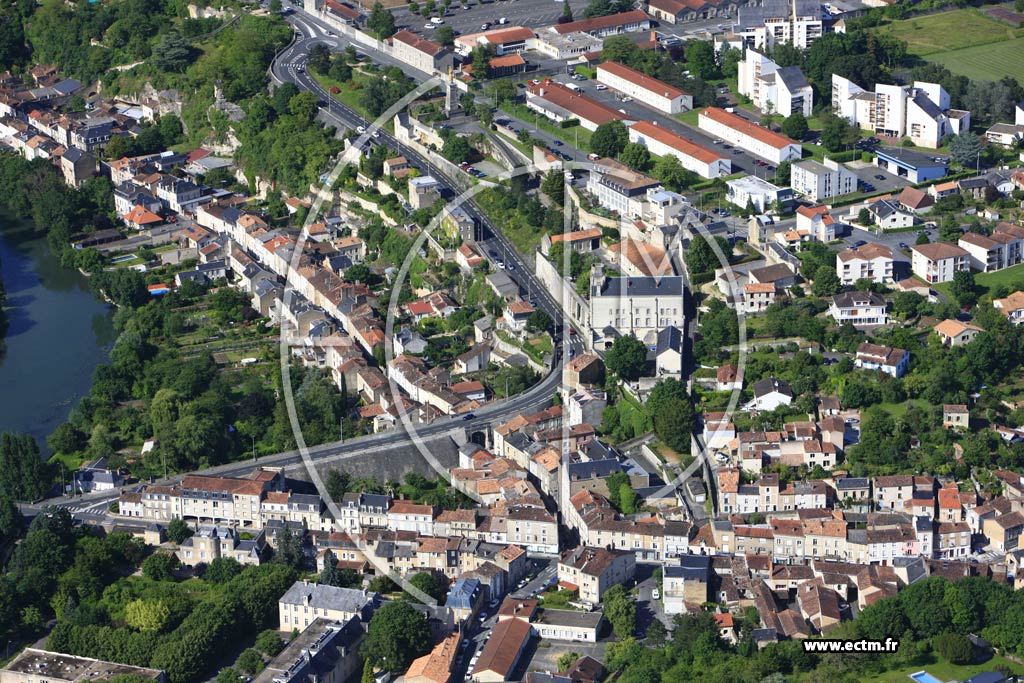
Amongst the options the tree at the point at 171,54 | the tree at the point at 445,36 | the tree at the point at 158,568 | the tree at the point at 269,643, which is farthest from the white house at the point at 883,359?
the tree at the point at 171,54

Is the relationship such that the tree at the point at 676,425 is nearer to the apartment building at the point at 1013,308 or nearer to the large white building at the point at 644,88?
the apartment building at the point at 1013,308

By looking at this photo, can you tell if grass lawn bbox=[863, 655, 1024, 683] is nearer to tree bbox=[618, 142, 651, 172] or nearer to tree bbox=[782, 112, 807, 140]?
tree bbox=[618, 142, 651, 172]

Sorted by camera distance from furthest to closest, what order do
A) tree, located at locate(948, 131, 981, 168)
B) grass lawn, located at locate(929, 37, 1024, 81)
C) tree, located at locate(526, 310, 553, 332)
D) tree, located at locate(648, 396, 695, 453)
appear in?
1. grass lawn, located at locate(929, 37, 1024, 81)
2. tree, located at locate(948, 131, 981, 168)
3. tree, located at locate(526, 310, 553, 332)
4. tree, located at locate(648, 396, 695, 453)

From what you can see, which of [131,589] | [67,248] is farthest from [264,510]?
[67,248]

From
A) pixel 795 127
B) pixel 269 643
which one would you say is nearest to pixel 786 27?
pixel 795 127

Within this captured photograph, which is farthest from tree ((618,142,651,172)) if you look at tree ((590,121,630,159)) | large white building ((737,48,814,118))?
large white building ((737,48,814,118))

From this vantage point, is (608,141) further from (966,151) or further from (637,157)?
(966,151)

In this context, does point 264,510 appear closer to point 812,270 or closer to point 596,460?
point 596,460
